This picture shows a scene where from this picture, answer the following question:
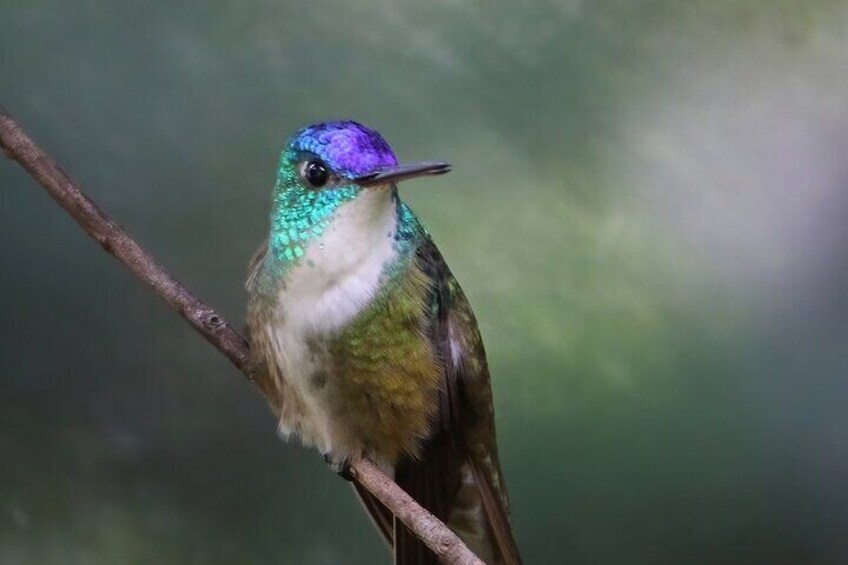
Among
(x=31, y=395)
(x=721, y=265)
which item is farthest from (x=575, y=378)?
(x=31, y=395)

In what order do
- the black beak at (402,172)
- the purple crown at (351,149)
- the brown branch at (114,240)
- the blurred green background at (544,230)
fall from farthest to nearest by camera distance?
1. the blurred green background at (544,230)
2. the brown branch at (114,240)
3. the purple crown at (351,149)
4. the black beak at (402,172)

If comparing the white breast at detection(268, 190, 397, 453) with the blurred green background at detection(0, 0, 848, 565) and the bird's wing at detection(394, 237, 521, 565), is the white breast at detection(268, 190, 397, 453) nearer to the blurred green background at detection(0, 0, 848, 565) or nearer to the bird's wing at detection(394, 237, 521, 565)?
the bird's wing at detection(394, 237, 521, 565)

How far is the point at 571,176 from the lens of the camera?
7.23 ft

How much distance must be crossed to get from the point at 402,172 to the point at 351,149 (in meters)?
0.12

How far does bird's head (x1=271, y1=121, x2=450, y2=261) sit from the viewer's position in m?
1.33

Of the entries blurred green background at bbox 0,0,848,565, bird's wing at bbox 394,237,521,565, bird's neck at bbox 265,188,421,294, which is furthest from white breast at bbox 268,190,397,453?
blurred green background at bbox 0,0,848,565

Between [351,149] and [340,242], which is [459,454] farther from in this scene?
[351,149]

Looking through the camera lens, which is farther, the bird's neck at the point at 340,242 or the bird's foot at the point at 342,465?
the bird's foot at the point at 342,465

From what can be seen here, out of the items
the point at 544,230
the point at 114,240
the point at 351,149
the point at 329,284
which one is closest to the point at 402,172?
the point at 351,149

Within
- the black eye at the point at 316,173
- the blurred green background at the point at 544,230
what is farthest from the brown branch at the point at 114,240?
the blurred green background at the point at 544,230

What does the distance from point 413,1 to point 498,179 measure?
403 mm

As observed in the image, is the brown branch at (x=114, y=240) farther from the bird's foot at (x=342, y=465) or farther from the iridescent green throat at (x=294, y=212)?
the iridescent green throat at (x=294, y=212)

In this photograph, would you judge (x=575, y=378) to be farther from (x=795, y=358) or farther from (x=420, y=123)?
(x=420, y=123)

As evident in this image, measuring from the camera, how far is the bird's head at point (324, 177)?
52.4 inches
